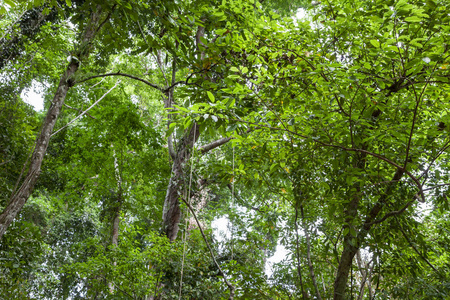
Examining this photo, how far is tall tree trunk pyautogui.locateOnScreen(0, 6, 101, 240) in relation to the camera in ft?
5.35

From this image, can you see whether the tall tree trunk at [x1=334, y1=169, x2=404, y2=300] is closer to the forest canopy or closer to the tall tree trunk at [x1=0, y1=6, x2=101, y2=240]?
the forest canopy

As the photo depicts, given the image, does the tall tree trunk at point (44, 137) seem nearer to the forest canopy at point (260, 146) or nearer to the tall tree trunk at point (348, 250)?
the forest canopy at point (260, 146)

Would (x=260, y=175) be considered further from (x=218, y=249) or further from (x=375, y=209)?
(x=218, y=249)

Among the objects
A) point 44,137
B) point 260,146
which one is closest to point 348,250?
point 260,146

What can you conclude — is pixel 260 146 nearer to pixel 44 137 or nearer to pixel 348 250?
pixel 348 250

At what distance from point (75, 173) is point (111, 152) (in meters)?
0.91

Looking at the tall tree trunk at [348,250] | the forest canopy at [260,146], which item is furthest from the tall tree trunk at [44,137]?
the tall tree trunk at [348,250]

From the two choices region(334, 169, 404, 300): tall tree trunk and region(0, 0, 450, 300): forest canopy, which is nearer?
region(0, 0, 450, 300): forest canopy

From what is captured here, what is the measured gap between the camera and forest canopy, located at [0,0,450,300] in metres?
1.64

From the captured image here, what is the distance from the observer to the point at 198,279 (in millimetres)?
3432

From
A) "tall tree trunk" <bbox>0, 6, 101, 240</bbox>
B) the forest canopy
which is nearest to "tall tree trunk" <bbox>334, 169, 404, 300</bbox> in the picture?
the forest canopy

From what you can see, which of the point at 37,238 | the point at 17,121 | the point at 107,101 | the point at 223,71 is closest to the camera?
the point at 223,71

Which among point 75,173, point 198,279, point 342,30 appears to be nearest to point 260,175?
point 342,30

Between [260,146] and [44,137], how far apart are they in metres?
1.61
